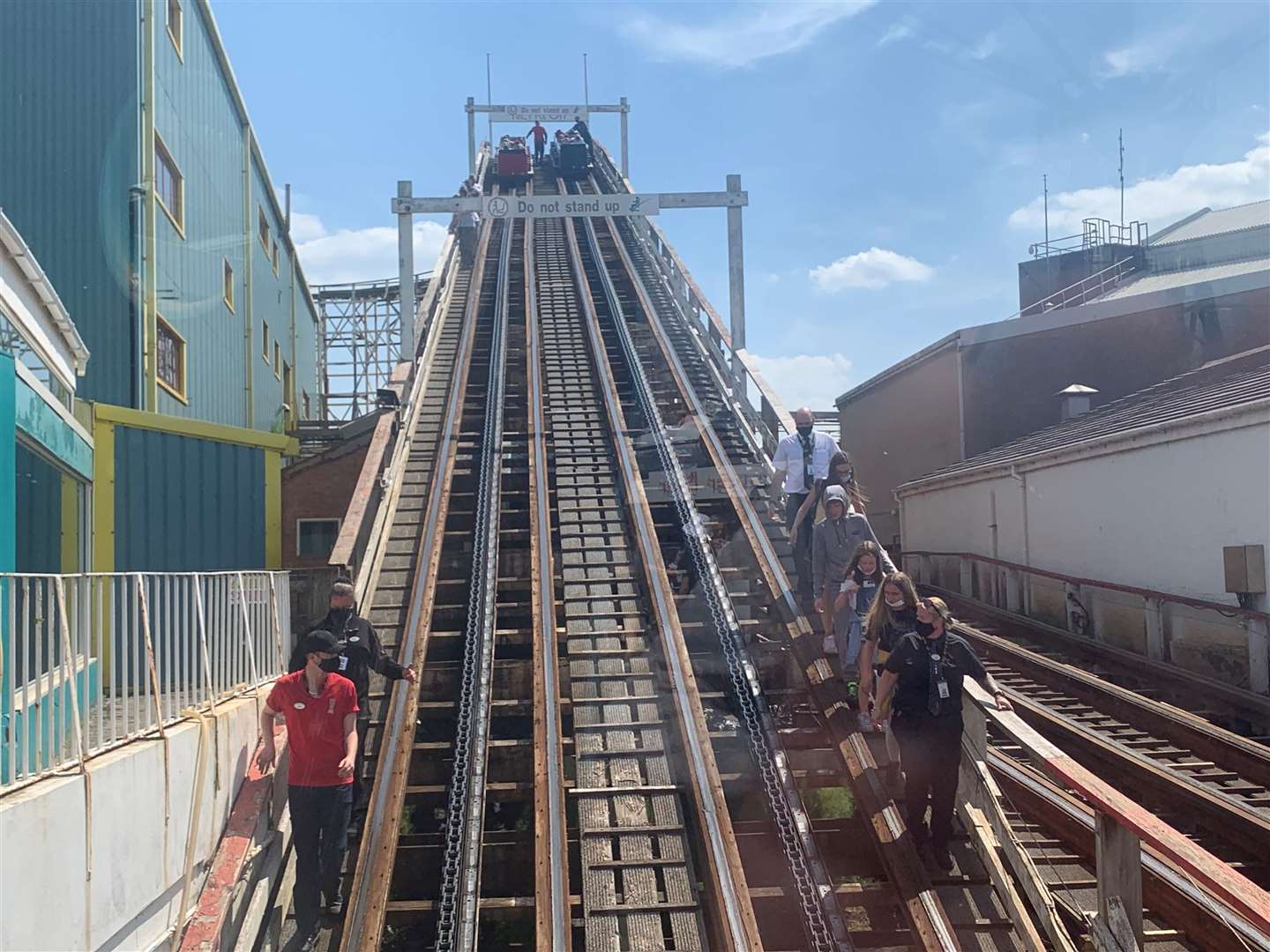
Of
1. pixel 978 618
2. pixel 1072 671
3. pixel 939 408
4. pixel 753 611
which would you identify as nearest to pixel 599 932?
pixel 753 611

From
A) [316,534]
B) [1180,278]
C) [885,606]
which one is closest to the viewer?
[885,606]

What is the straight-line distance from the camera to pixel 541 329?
17.6 meters

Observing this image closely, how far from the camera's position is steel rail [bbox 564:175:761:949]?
524cm

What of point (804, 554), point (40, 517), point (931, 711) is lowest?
point (931, 711)

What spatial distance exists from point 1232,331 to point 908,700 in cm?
1442

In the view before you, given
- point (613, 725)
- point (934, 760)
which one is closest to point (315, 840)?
point (613, 725)

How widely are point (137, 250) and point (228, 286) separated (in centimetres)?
511

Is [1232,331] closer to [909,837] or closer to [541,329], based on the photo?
[541,329]

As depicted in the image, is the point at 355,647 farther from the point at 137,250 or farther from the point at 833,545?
the point at 137,250

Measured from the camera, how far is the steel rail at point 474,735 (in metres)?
5.50

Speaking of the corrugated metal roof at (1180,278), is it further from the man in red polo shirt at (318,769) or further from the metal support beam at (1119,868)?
the man in red polo shirt at (318,769)

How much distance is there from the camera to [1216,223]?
26969mm

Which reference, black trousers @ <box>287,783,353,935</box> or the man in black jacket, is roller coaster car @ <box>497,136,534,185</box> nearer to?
the man in black jacket

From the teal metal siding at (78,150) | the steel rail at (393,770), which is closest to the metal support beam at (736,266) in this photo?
the steel rail at (393,770)
